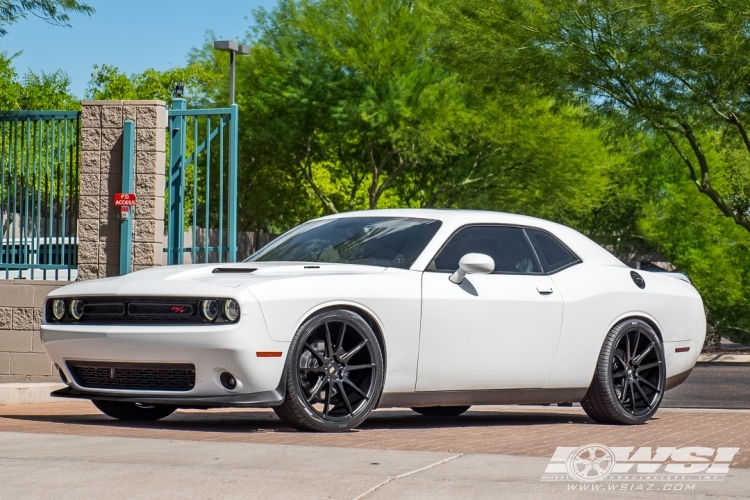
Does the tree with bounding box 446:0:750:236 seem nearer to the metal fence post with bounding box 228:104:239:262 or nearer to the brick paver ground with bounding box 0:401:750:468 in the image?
the metal fence post with bounding box 228:104:239:262

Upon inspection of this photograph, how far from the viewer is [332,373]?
764cm

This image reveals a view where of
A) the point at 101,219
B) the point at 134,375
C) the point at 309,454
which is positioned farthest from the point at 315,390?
the point at 101,219

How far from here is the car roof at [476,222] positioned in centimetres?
853

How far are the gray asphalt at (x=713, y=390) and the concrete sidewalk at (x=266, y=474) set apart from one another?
7796 mm

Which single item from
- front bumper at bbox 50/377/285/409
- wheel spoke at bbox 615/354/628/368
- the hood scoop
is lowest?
front bumper at bbox 50/377/285/409

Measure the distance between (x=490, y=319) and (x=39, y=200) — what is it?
6841 millimetres

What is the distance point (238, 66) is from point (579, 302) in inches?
1278

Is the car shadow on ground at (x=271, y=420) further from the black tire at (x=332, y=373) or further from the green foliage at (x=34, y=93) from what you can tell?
the green foliage at (x=34, y=93)

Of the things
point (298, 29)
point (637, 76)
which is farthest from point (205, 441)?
point (298, 29)

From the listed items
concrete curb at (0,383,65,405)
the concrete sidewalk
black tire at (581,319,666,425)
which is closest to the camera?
the concrete sidewalk

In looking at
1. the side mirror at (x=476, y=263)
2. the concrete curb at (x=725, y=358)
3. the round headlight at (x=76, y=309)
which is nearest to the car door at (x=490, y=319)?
the side mirror at (x=476, y=263)

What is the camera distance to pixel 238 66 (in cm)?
4034

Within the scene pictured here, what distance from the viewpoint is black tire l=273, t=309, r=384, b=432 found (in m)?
7.48

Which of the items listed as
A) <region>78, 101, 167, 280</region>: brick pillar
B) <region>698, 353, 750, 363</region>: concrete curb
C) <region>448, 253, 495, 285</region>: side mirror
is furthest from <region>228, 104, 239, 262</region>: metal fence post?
<region>698, 353, 750, 363</region>: concrete curb
